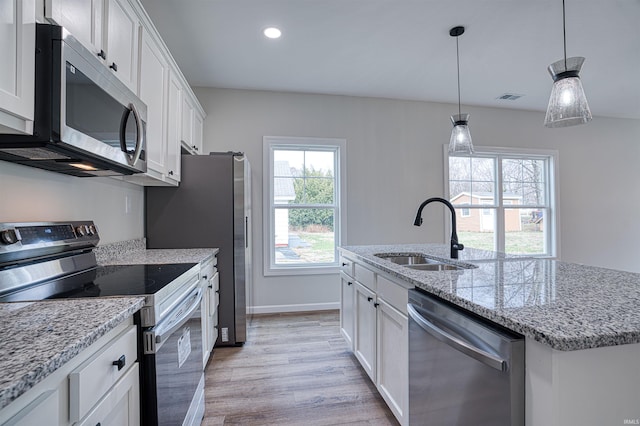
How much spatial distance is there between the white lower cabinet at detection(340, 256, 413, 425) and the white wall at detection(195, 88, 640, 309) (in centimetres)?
167

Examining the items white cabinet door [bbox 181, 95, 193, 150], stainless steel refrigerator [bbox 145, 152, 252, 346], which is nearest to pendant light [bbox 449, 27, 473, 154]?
stainless steel refrigerator [bbox 145, 152, 252, 346]

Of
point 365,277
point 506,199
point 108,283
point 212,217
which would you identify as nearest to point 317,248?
point 212,217

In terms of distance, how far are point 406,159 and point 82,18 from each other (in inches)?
137

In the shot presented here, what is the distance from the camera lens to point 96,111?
131 cm

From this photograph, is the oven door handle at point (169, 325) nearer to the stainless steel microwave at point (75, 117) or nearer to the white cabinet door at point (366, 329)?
the stainless steel microwave at point (75, 117)

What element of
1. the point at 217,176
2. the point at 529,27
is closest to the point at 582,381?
the point at 217,176

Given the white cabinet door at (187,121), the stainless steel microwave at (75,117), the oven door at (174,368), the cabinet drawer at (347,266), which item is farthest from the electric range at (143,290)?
the white cabinet door at (187,121)

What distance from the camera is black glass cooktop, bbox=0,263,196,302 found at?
1.13 meters

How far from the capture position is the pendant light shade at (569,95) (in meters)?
1.64

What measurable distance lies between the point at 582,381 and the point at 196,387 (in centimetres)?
163

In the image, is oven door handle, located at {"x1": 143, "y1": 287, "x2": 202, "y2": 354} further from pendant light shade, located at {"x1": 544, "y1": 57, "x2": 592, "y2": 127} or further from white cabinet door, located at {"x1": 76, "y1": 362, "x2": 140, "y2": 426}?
pendant light shade, located at {"x1": 544, "y1": 57, "x2": 592, "y2": 127}

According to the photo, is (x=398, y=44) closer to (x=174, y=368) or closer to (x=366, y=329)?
(x=366, y=329)

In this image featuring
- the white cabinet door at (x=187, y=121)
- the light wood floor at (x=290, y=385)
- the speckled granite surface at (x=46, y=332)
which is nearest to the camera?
the speckled granite surface at (x=46, y=332)

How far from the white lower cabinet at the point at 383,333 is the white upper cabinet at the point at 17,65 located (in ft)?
5.17
